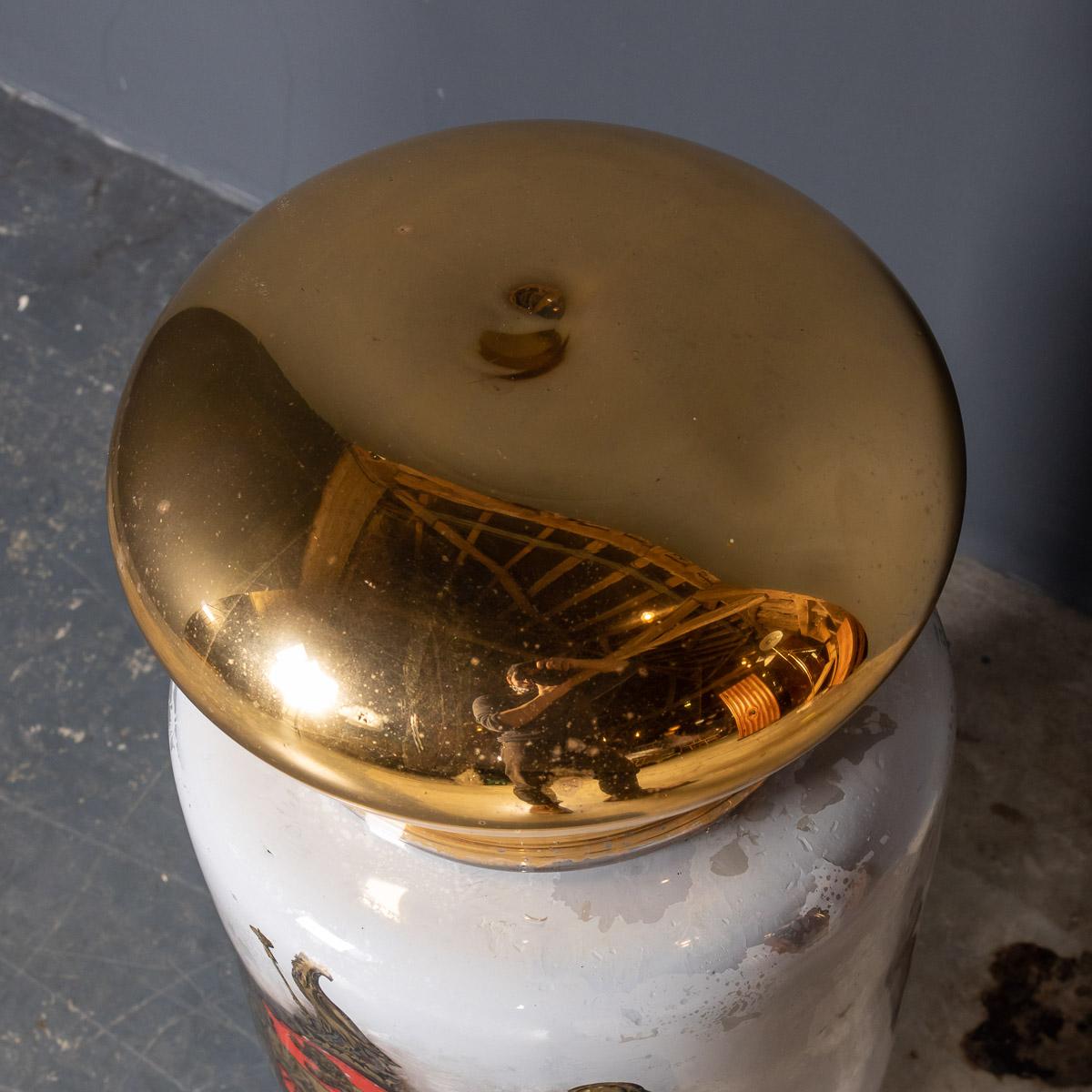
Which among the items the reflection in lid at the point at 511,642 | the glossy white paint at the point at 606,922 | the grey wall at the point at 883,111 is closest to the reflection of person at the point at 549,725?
the reflection in lid at the point at 511,642

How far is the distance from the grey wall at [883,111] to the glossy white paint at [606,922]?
40 cm

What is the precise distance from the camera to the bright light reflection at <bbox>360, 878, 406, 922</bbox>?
528mm

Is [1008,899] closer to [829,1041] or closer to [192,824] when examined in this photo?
[829,1041]

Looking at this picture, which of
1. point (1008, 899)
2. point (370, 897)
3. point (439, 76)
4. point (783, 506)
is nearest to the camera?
point (783, 506)

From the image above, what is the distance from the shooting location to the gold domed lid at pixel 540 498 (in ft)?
1.34

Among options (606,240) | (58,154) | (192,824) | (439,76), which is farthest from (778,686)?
(58,154)

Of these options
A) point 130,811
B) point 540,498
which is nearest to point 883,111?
point 540,498

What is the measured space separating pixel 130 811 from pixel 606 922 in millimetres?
552

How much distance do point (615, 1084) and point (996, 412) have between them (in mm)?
600

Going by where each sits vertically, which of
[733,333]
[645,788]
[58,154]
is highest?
[733,333]

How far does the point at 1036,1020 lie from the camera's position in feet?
2.93

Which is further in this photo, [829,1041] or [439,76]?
[439,76]

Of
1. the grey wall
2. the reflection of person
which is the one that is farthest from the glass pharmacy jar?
the grey wall

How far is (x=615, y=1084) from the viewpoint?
21.0 inches
